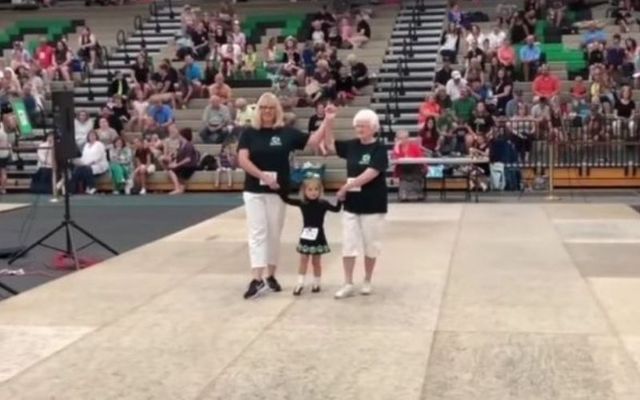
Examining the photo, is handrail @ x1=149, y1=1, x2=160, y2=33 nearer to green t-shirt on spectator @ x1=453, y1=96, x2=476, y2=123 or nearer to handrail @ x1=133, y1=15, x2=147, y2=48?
handrail @ x1=133, y1=15, x2=147, y2=48

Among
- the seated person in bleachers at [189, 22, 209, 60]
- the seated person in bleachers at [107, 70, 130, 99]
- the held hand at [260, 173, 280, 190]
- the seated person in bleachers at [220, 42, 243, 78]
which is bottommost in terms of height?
the held hand at [260, 173, 280, 190]

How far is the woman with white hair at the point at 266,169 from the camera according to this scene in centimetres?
954

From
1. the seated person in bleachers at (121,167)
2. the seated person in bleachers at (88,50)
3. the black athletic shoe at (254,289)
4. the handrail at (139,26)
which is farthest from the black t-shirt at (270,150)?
the handrail at (139,26)

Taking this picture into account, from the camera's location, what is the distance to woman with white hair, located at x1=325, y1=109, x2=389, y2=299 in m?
9.45

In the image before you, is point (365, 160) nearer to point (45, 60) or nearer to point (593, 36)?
point (593, 36)

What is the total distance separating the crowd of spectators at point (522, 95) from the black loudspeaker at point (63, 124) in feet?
28.8

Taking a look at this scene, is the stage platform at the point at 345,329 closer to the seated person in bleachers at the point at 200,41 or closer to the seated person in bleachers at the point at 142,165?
the seated person in bleachers at the point at 142,165

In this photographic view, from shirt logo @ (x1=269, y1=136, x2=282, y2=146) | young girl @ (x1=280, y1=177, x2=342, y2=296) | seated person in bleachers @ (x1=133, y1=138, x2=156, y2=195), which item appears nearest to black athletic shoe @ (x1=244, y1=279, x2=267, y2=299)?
young girl @ (x1=280, y1=177, x2=342, y2=296)

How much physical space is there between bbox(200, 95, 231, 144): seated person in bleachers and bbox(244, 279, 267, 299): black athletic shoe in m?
13.0

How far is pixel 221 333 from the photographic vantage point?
8250 millimetres

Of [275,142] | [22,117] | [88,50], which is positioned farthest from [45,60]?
[275,142]

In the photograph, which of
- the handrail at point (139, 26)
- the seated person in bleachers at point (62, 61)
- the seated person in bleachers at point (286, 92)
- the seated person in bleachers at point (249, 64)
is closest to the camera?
the seated person in bleachers at point (286, 92)

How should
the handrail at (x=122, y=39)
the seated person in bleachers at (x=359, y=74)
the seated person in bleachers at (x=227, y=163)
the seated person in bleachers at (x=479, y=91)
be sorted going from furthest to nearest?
the handrail at (x=122, y=39) → the seated person in bleachers at (x=359, y=74) → the seated person in bleachers at (x=479, y=91) → the seated person in bleachers at (x=227, y=163)

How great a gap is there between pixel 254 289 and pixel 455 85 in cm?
1405
